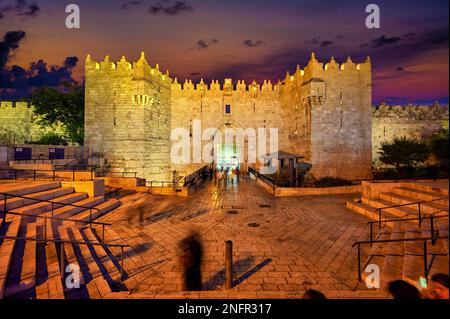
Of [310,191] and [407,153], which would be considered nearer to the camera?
[310,191]

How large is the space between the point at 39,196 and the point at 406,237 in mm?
12450

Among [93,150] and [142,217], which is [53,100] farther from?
[142,217]

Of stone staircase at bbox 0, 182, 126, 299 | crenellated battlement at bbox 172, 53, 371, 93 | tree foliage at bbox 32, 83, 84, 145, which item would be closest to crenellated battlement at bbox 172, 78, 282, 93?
crenellated battlement at bbox 172, 53, 371, 93

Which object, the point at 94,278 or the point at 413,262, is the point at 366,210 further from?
the point at 94,278

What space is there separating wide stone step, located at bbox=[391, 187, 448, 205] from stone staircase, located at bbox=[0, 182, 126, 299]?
11051 millimetres

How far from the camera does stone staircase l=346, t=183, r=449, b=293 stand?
4688mm

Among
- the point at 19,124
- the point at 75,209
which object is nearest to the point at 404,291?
the point at 75,209

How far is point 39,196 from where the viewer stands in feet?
27.9

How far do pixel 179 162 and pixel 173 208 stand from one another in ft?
55.8

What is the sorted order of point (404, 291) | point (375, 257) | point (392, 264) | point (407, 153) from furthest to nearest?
point (407, 153) < point (375, 257) < point (392, 264) < point (404, 291)

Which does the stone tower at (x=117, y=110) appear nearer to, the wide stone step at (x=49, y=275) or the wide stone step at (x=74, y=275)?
the wide stone step at (x=74, y=275)
